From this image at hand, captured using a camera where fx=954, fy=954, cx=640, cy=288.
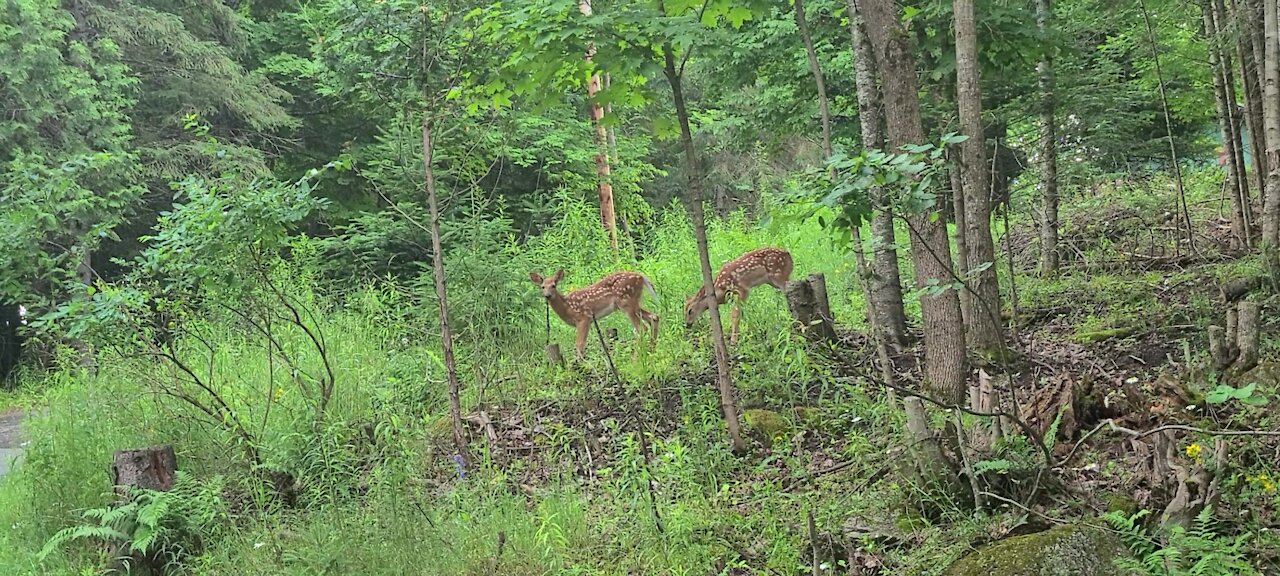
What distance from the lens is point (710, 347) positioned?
7.71 meters

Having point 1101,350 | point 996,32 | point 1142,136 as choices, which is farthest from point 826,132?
point 1142,136

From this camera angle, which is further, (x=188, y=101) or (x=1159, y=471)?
(x=188, y=101)

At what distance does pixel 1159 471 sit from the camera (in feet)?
12.6

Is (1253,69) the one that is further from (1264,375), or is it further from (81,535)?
(81,535)

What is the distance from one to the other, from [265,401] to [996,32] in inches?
235

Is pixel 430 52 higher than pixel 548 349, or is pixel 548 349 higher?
pixel 430 52

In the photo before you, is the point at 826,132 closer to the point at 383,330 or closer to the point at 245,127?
the point at 383,330

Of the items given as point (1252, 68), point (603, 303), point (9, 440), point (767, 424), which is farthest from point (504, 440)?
point (1252, 68)

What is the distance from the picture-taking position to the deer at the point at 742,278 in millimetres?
7844

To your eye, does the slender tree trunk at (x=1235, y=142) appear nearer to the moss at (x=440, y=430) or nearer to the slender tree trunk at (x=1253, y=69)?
the slender tree trunk at (x=1253, y=69)

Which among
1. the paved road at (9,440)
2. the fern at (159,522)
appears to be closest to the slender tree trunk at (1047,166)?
the fern at (159,522)

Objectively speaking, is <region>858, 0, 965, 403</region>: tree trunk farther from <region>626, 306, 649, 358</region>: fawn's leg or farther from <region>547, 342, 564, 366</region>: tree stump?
<region>547, 342, 564, 366</region>: tree stump

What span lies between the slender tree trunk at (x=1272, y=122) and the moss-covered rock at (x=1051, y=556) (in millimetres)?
3643

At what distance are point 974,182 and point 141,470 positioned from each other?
17.7 ft
